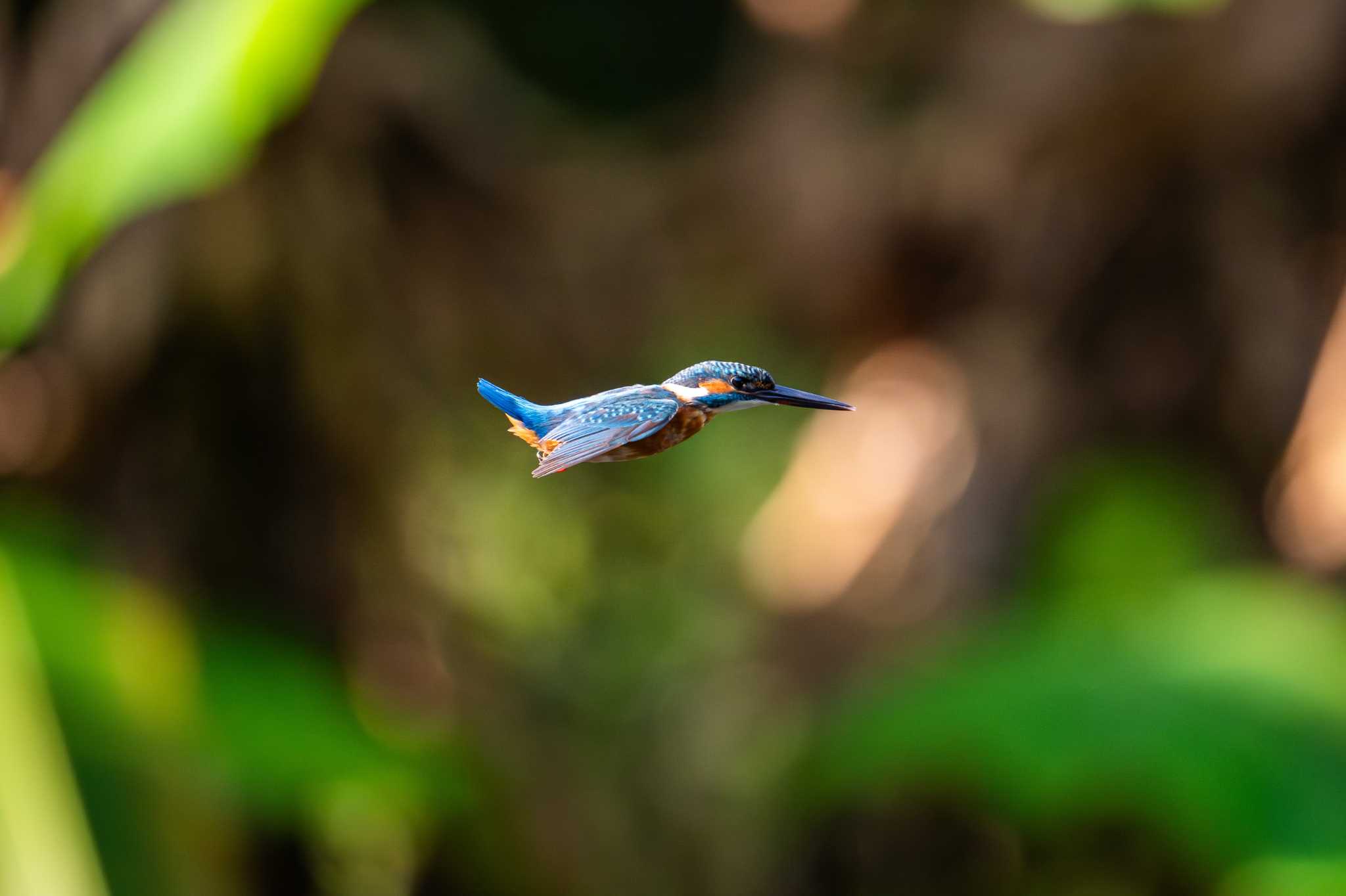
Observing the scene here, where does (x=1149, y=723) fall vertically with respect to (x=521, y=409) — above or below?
below

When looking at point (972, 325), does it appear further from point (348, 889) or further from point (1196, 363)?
point (348, 889)

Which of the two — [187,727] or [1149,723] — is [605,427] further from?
[1149,723]

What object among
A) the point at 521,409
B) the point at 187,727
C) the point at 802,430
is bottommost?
the point at 802,430

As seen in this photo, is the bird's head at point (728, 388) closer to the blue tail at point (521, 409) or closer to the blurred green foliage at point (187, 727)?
the blue tail at point (521, 409)

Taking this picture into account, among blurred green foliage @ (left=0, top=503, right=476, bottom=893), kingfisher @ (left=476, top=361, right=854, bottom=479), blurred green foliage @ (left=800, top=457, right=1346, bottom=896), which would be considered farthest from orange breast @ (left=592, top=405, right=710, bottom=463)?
blurred green foliage @ (left=800, top=457, right=1346, bottom=896)

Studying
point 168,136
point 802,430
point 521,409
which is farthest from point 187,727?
point 802,430

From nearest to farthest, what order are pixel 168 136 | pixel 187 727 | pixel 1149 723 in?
1. pixel 168 136
2. pixel 187 727
3. pixel 1149 723

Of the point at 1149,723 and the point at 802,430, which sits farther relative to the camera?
the point at 802,430
